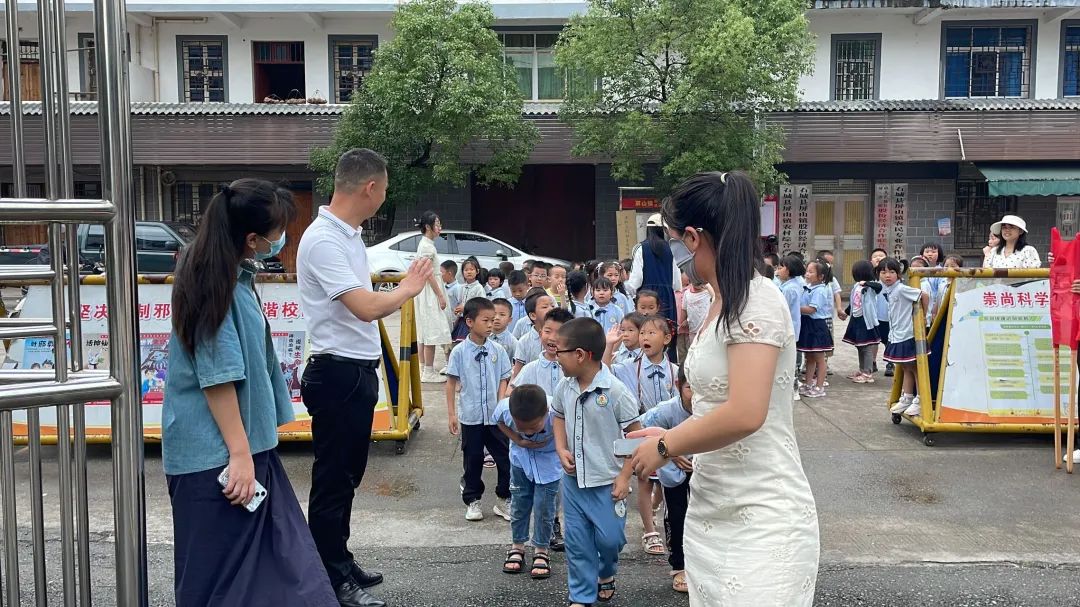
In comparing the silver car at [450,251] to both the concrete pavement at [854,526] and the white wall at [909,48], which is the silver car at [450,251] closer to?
the white wall at [909,48]

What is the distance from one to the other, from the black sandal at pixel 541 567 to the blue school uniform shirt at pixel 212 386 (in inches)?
67.7

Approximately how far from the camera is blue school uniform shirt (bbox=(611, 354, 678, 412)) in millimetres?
4742

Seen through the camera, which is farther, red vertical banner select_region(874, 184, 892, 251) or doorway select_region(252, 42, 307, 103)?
doorway select_region(252, 42, 307, 103)

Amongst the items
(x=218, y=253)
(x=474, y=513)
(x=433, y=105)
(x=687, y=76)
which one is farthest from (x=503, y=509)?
(x=433, y=105)

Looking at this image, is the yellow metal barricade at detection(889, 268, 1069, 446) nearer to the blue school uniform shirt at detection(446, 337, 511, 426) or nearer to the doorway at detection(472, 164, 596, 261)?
the blue school uniform shirt at detection(446, 337, 511, 426)

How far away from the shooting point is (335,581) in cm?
382

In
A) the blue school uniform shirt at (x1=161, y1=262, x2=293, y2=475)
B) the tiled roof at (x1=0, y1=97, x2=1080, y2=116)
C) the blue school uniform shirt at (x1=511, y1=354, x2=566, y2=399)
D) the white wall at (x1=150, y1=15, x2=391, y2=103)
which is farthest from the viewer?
the white wall at (x1=150, y1=15, x2=391, y2=103)

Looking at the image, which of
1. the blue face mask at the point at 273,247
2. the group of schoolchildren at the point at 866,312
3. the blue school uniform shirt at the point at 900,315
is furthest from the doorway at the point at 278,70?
the blue face mask at the point at 273,247

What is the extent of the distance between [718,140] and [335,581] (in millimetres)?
12048

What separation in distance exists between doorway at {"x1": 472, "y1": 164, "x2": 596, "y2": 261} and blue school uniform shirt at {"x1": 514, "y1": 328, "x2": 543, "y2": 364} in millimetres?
13761

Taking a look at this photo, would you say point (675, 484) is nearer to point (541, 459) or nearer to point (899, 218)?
point (541, 459)

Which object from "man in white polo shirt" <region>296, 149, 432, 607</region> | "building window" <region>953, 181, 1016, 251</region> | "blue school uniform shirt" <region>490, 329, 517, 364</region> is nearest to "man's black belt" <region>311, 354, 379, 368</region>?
"man in white polo shirt" <region>296, 149, 432, 607</region>

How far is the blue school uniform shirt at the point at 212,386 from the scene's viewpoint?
2719 mm

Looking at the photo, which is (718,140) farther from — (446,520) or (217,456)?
(217,456)
